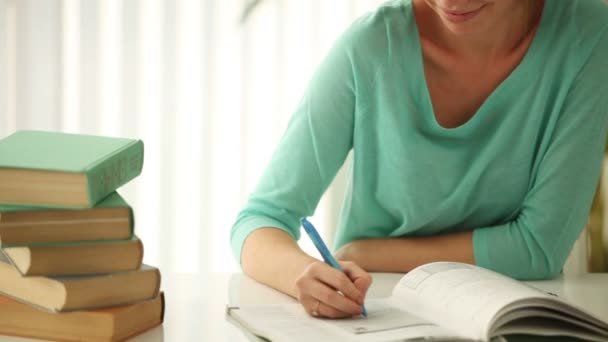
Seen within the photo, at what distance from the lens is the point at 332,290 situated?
3.32 feet

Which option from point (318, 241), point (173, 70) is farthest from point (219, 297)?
point (173, 70)

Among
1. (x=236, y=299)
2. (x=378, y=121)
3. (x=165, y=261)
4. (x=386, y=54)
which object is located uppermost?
(x=386, y=54)

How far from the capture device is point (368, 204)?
157 centimetres

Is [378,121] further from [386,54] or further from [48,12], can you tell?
[48,12]

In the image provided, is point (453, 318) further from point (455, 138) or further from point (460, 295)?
point (455, 138)

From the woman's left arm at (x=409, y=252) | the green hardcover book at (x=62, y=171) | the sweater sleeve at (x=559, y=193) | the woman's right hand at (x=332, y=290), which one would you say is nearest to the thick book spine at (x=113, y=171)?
the green hardcover book at (x=62, y=171)

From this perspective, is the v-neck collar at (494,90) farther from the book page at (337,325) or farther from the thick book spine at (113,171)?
the thick book spine at (113,171)

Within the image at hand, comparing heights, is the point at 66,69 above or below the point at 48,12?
below

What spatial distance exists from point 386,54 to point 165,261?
1421mm

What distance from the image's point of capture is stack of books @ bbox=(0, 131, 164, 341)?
2.94ft

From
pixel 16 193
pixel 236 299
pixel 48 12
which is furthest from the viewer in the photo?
pixel 48 12

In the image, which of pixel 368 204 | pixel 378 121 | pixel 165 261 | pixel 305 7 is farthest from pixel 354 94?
pixel 165 261

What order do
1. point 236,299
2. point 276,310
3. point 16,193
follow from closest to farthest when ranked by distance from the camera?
1. point 16,193
2. point 276,310
3. point 236,299

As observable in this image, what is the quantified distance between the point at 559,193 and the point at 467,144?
184mm
